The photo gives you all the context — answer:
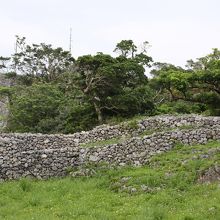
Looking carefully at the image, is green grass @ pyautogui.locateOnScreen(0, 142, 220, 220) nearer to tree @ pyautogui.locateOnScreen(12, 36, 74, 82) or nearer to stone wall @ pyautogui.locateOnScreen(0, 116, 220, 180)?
stone wall @ pyautogui.locateOnScreen(0, 116, 220, 180)

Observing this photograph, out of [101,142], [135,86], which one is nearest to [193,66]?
[135,86]

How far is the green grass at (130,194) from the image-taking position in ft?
43.2

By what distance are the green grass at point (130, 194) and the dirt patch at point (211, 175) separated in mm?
227

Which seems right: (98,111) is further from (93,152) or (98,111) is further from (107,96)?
(93,152)

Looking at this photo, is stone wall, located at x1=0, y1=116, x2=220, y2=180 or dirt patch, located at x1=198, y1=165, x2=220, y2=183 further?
stone wall, located at x1=0, y1=116, x2=220, y2=180

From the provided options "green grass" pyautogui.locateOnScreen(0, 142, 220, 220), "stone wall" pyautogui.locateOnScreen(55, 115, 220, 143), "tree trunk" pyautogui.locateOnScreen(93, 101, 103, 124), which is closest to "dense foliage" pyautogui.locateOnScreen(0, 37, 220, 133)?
"tree trunk" pyautogui.locateOnScreen(93, 101, 103, 124)

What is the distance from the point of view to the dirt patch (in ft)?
51.8

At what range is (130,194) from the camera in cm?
1556

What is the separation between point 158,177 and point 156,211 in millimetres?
3529

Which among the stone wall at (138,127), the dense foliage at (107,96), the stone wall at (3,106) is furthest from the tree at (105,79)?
the stone wall at (3,106)

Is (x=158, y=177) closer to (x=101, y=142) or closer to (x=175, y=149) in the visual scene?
(x=175, y=149)

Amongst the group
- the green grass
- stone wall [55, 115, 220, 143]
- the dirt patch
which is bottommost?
the green grass

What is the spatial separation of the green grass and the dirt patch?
0.23 m

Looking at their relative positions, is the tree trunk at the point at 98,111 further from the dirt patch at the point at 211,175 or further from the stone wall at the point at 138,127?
the dirt patch at the point at 211,175
